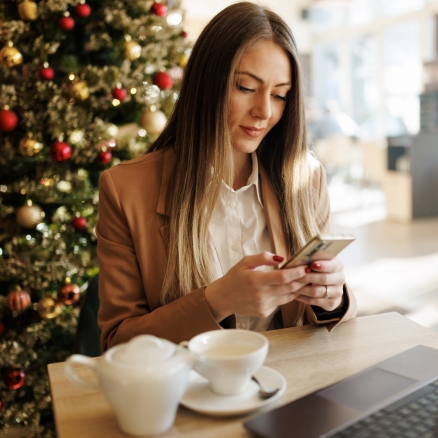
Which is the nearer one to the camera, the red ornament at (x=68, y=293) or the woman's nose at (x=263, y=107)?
the woman's nose at (x=263, y=107)

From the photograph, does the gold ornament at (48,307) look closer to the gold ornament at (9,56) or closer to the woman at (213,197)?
the gold ornament at (9,56)

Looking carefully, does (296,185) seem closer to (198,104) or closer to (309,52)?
(198,104)

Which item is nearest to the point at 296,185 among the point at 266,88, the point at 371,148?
the point at 266,88

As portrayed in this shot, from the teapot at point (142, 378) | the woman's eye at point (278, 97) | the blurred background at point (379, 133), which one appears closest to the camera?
the teapot at point (142, 378)

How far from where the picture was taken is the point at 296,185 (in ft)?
5.11

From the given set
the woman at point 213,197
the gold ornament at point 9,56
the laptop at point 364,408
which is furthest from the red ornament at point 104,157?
the laptop at point 364,408

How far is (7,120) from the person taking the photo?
2248mm

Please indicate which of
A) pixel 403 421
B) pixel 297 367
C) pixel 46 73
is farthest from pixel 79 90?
pixel 403 421

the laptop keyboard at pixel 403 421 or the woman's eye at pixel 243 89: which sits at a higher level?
the woman's eye at pixel 243 89

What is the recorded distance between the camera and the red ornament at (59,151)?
7.52 feet

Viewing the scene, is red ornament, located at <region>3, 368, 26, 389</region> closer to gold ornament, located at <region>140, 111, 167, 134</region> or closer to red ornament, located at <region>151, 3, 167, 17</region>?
gold ornament, located at <region>140, 111, 167, 134</region>

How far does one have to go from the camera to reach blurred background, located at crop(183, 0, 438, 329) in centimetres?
473

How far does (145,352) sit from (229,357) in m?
0.15

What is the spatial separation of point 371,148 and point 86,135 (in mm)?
5612
